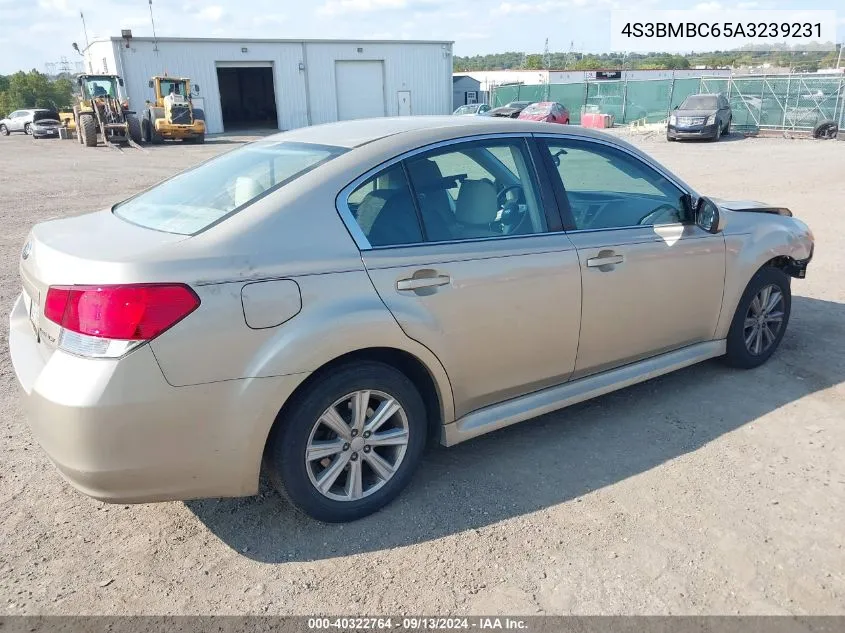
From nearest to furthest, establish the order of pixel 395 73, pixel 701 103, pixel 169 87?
1. pixel 701 103
2. pixel 169 87
3. pixel 395 73

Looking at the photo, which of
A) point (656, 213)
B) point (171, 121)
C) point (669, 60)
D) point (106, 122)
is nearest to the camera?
point (656, 213)

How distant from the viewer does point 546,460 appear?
11.7 ft

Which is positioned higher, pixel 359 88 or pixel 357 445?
pixel 359 88

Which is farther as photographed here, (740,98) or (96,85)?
(96,85)

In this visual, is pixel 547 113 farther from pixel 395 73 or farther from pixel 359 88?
pixel 359 88

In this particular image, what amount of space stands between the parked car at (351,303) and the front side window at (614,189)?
1cm

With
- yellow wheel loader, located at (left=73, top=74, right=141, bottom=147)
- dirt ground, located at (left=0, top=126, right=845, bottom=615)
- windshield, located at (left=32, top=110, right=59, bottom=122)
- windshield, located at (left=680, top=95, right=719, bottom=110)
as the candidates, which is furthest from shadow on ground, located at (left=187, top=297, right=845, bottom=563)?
windshield, located at (left=32, top=110, right=59, bottom=122)

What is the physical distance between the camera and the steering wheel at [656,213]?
3871 mm

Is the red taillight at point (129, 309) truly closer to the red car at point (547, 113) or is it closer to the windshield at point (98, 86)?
the red car at point (547, 113)

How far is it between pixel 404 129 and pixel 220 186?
0.94m

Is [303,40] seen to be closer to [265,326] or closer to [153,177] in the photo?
[153,177]

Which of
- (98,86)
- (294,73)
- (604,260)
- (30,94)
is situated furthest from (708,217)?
(30,94)

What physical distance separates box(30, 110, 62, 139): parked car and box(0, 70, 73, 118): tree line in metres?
21.5

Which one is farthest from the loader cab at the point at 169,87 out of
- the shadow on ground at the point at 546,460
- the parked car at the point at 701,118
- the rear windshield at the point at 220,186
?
the shadow on ground at the point at 546,460
